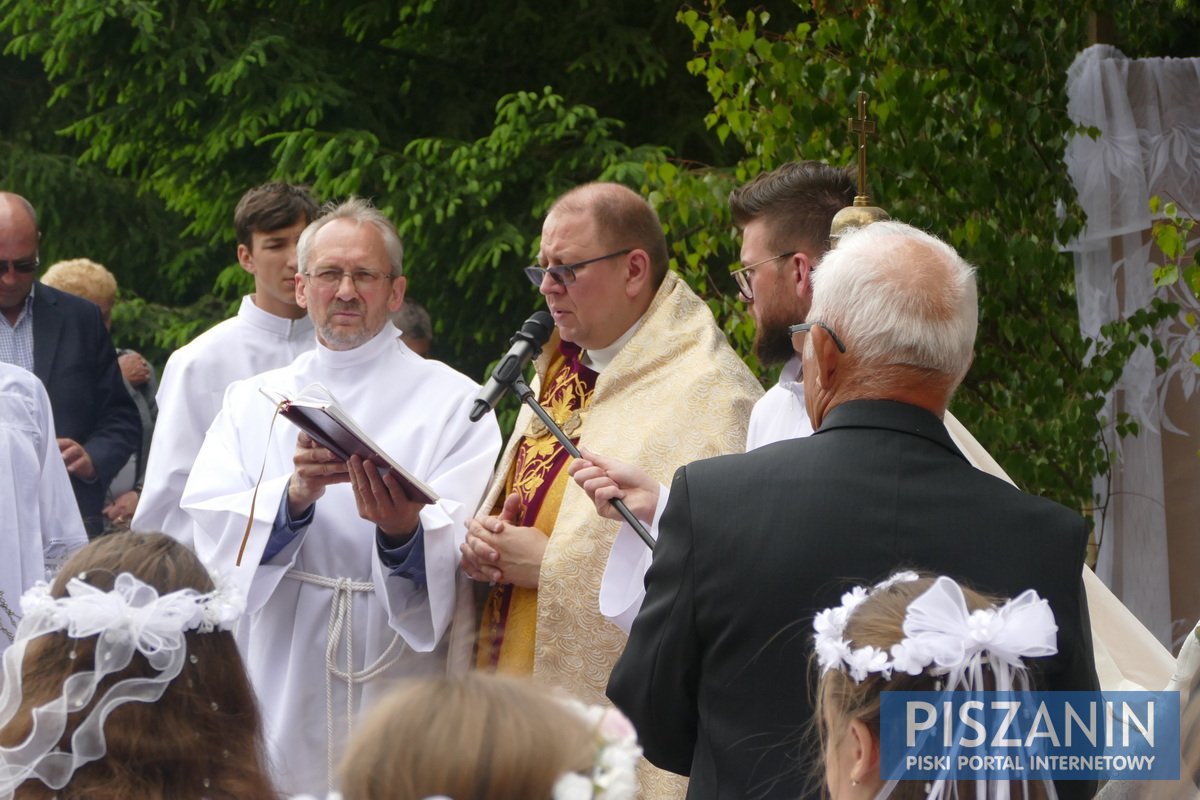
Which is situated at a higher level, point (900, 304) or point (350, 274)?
point (350, 274)

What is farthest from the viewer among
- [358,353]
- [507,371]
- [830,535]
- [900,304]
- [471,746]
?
[358,353]

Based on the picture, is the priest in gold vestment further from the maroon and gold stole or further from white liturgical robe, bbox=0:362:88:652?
white liturgical robe, bbox=0:362:88:652

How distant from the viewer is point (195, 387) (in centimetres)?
609

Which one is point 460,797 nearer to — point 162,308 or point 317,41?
point 317,41

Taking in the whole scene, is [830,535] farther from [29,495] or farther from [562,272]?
[29,495]

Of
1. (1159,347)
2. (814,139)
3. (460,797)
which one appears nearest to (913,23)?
(814,139)

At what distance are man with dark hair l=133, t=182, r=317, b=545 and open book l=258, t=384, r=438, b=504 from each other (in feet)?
5.19

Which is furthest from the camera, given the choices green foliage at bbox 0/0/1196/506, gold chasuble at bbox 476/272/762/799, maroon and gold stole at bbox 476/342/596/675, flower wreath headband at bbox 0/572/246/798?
green foliage at bbox 0/0/1196/506

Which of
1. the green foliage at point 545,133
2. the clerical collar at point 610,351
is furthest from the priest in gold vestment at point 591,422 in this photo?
the green foliage at point 545,133

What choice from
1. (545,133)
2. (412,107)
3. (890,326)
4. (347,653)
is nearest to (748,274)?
(890,326)

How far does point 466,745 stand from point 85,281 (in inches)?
271

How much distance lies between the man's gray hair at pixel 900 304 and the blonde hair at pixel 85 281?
580 cm

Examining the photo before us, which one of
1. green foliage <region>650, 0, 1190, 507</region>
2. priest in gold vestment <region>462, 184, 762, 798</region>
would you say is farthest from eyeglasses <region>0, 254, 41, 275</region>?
green foliage <region>650, 0, 1190, 507</region>

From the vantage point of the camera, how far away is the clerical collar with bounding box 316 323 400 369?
514 centimetres
